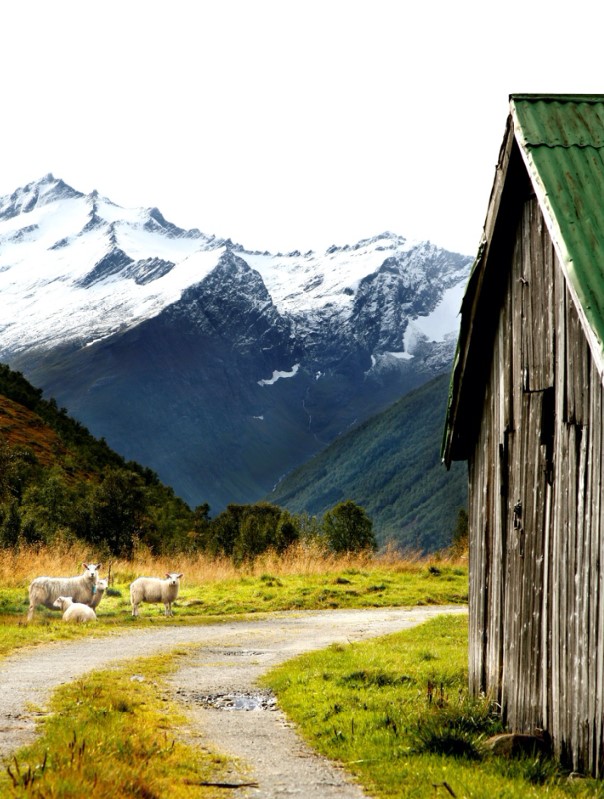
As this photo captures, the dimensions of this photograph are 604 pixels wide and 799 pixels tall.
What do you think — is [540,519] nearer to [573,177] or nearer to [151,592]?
[573,177]

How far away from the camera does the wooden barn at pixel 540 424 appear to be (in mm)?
8789

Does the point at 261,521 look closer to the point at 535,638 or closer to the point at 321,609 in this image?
the point at 321,609

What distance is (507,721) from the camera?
34.8ft

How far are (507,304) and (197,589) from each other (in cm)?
1994

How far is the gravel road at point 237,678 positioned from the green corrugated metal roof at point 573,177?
466cm

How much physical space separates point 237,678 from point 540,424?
6932mm

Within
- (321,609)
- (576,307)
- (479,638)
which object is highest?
(576,307)

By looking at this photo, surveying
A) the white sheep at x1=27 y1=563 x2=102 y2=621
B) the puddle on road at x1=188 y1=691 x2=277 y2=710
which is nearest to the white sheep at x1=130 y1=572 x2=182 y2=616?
the white sheep at x1=27 y1=563 x2=102 y2=621

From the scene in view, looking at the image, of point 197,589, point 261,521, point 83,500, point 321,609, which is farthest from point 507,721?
point 261,521

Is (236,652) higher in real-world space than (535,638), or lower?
lower

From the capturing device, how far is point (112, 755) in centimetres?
847

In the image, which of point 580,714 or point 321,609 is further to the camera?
point 321,609

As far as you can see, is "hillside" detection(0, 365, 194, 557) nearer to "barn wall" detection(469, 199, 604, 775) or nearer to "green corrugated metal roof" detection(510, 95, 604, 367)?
"barn wall" detection(469, 199, 604, 775)

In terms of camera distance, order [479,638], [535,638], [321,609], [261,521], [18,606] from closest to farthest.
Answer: [535,638] → [479,638] → [18,606] → [321,609] → [261,521]
